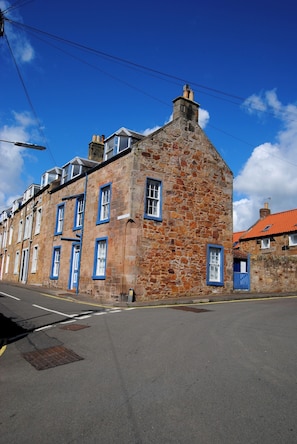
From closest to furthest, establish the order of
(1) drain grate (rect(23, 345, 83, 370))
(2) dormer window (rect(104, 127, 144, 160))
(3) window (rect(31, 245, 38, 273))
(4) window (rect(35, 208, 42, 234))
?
(1) drain grate (rect(23, 345, 83, 370)) → (2) dormer window (rect(104, 127, 144, 160)) → (3) window (rect(31, 245, 38, 273)) → (4) window (rect(35, 208, 42, 234))

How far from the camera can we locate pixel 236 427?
363cm

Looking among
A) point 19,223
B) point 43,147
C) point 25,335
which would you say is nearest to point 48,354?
point 25,335

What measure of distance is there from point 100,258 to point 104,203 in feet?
10.2

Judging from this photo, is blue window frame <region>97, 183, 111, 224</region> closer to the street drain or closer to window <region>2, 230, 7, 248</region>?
the street drain

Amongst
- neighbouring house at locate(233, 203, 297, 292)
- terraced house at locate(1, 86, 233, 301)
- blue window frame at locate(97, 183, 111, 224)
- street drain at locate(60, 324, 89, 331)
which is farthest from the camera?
neighbouring house at locate(233, 203, 297, 292)

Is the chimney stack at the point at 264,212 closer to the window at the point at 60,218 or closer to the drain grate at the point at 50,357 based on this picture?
the window at the point at 60,218

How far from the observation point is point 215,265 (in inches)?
767

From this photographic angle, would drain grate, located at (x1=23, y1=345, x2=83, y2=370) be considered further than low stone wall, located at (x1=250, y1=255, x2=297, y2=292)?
No

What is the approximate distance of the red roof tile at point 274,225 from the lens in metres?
34.9

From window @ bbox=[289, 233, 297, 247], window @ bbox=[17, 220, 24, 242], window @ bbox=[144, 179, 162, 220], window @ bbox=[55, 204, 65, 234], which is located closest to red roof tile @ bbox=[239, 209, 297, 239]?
window @ bbox=[289, 233, 297, 247]

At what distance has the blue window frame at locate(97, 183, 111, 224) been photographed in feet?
60.8

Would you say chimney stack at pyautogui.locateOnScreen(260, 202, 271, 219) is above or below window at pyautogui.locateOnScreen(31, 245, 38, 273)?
above

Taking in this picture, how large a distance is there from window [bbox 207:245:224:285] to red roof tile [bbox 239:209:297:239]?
17196 millimetres

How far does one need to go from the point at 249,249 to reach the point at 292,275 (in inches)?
606
